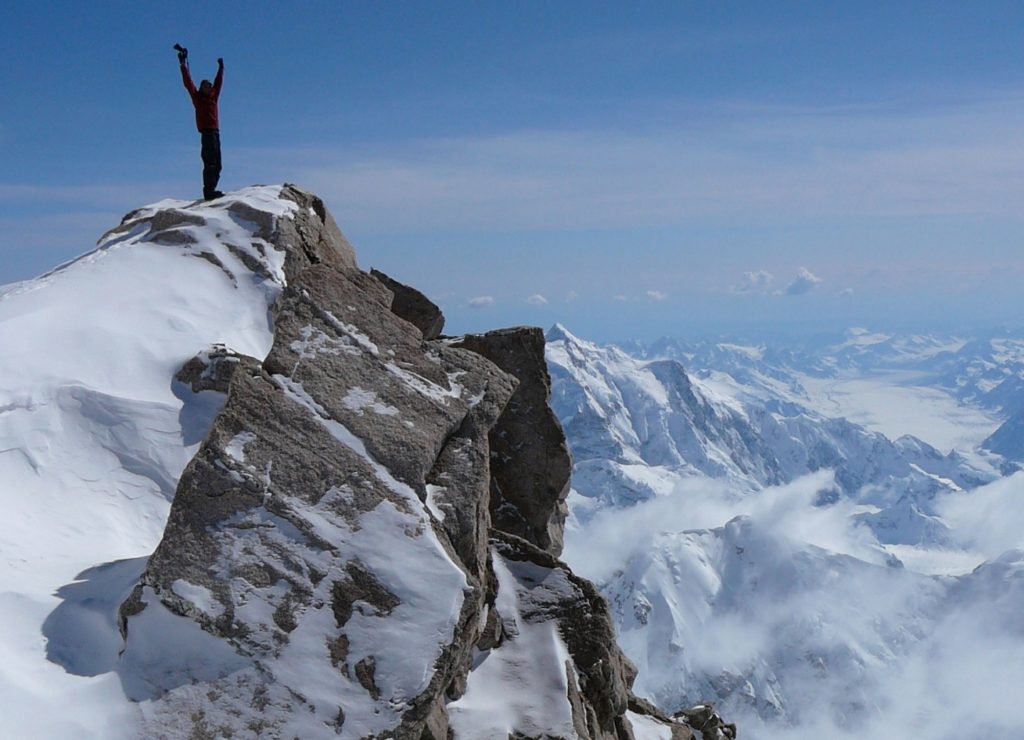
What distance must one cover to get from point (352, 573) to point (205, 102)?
1640 centimetres

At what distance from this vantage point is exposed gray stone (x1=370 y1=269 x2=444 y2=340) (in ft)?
84.3

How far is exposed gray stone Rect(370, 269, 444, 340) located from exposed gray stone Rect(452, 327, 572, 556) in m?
2.17

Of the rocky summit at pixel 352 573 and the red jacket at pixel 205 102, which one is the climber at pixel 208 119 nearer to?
the red jacket at pixel 205 102

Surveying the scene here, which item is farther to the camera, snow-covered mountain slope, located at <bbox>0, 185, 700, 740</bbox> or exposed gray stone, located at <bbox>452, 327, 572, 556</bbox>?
exposed gray stone, located at <bbox>452, 327, 572, 556</bbox>

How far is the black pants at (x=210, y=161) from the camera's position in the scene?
25.2m

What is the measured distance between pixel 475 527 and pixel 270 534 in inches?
151

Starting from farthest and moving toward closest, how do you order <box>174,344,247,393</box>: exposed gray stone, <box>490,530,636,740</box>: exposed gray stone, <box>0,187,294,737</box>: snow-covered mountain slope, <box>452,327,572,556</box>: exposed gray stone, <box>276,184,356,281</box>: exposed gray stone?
1. <box>452,327,572,556</box>: exposed gray stone
2. <box>276,184,356,281</box>: exposed gray stone
3. <box>174,344,247,393</box>: exposed gray stone
4. <box>490,530,636,740</box>: exposed gray stone
5. <box>0,187,294,737</box>: snow-covered mountain slope

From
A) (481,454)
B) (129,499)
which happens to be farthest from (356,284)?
(129,499)

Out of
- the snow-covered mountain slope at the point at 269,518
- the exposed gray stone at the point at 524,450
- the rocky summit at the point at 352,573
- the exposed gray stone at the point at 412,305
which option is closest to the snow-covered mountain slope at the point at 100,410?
the snow-covered mountain slope at the point at 269,518

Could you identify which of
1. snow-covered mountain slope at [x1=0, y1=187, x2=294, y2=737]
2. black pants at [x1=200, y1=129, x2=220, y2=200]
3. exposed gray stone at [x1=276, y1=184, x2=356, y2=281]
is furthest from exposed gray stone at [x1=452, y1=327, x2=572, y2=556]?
black pants at [x1=200, y1=129, x2=220, y2=200]

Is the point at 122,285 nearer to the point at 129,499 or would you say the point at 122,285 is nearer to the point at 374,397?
the point at 129,499

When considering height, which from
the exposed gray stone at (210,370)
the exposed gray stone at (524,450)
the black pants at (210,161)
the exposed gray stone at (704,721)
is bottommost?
the exposed gray stone at (704,721)

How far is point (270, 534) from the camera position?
46.0ft

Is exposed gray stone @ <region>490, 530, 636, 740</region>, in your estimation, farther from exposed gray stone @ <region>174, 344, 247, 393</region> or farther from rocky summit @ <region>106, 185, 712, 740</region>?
exposed gray stone @ <region>174, 344, 247, 393</region>
